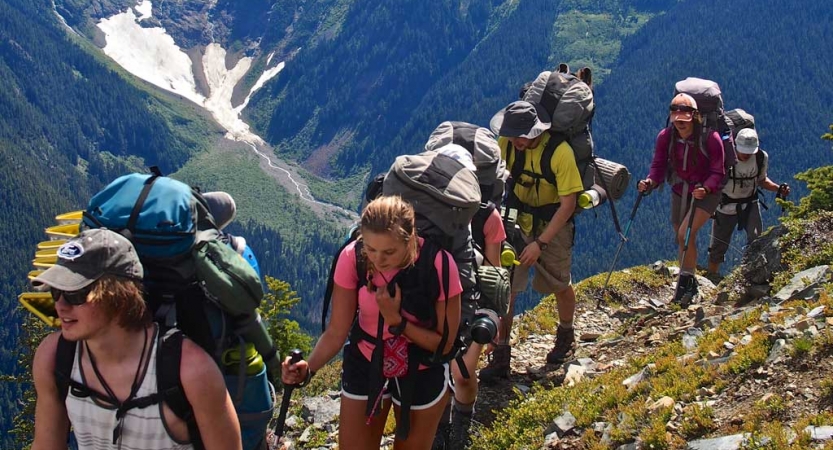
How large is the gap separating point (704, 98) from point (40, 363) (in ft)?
29.3

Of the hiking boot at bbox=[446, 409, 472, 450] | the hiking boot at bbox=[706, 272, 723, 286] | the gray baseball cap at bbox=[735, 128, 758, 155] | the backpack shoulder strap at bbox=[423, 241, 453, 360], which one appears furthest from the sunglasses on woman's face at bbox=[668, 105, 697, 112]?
the backpack shoulder strap at bbox=[423, 241, 453, 360]

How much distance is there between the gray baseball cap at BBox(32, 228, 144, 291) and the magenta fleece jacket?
8.10 meters

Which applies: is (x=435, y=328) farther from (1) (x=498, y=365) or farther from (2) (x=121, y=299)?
(1) (x=498, y=365)

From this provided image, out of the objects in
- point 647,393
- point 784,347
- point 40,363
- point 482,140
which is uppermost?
point 482,140

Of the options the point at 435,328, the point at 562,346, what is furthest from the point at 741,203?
the point at 435,328

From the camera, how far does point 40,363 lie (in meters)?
4.24

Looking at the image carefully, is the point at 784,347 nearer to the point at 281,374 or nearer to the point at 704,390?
the point at 704,390

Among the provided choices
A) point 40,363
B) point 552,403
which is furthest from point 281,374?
point 552,403

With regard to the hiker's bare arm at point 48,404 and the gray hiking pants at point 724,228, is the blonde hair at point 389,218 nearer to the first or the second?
the hiker's bare arm at point 48,404

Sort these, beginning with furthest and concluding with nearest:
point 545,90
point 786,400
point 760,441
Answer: point 545,90
point 786,400
point 760,441

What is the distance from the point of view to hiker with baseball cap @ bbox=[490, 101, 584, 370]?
8055 mm

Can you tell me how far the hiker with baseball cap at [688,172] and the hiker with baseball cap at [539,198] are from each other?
97.1 inches

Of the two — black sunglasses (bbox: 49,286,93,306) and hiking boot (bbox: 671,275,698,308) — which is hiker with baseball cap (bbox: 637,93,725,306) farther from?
black sunglasses (bbox: 49,286,93,306)

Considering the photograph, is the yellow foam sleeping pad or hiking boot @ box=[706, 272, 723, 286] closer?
the yellow foam sleeping pad
